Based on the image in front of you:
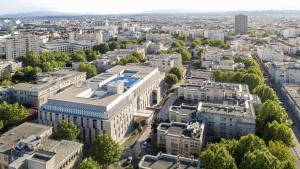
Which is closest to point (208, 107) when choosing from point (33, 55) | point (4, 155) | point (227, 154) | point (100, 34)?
point (227, 154)

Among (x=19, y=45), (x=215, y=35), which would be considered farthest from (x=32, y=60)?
(x=215, y=35)

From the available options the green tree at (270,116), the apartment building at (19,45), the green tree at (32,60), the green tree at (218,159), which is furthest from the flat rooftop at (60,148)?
the apartment building at (19,45)

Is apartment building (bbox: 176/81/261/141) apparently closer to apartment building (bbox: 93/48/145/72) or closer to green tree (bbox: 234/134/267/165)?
green tree (bbox: 234/134/267/165)

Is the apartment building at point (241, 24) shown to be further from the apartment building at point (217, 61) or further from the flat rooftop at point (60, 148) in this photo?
the flat rooftop at point (60, 148)

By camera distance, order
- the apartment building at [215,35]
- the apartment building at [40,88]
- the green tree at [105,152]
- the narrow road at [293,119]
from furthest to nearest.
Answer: the apartment building at [215,35]
the apartment building at [40,88]
the narrow road at [293,119]
the green tree at [105,152]

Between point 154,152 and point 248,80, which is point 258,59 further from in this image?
point 154,152
